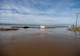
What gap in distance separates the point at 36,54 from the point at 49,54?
2.68 feet

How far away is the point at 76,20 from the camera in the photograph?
5212cm

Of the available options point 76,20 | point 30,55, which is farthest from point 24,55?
point 76,20

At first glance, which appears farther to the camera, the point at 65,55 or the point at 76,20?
the point at 76,20

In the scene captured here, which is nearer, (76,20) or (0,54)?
(0,54)

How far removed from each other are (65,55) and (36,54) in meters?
1.81

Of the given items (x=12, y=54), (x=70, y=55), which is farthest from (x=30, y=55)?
(x=70, y=55)

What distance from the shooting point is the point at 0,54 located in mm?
8570

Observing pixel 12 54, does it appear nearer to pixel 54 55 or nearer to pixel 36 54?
pixel 36 54

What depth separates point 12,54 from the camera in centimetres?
858

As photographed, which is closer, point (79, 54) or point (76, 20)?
point (79, 54)

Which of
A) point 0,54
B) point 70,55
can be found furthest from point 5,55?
point 70,55

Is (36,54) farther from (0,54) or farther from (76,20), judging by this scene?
(76,20)

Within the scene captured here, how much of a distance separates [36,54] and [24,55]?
30.5 inches

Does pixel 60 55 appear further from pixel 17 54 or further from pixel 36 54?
pixel 17 54
